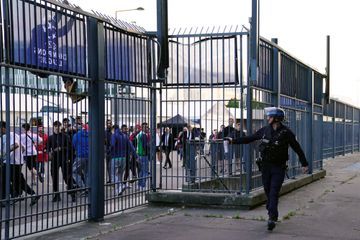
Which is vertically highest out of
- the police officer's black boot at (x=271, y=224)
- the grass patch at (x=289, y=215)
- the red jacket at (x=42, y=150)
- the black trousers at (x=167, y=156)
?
the red jacket at (x=42, y=150)

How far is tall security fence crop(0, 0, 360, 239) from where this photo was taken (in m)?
7.55

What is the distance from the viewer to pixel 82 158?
29.9 ft

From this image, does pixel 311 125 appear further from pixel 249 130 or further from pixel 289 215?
pixel 289 215

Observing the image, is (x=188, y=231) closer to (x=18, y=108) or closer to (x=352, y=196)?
(x=18, y=108)

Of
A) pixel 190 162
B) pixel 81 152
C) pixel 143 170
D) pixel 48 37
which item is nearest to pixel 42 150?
pixel 81 152

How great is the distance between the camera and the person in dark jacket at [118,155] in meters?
9.64

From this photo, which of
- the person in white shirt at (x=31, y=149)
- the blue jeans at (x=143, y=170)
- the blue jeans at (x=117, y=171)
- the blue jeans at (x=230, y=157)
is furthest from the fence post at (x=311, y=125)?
the person in white shirt at (x=31, y=149)

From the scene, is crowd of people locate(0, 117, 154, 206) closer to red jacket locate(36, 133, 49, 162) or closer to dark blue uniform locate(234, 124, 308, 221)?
red jacket locate(36, 133, 49, 162)

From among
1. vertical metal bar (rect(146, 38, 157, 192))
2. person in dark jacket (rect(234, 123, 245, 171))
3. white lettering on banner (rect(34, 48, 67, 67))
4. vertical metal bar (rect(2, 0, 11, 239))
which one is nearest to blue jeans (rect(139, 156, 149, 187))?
vertical metal bar (rect(146, 38, 157, 192))

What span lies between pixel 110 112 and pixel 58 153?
149cm

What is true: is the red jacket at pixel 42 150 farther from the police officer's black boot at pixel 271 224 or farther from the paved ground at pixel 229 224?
the police officer's black boot at pixel 271 224

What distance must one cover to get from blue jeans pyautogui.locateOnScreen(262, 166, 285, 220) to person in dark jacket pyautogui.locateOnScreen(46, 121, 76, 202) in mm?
2915

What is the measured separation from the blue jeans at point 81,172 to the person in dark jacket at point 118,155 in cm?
61

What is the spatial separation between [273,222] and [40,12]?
173 inches
